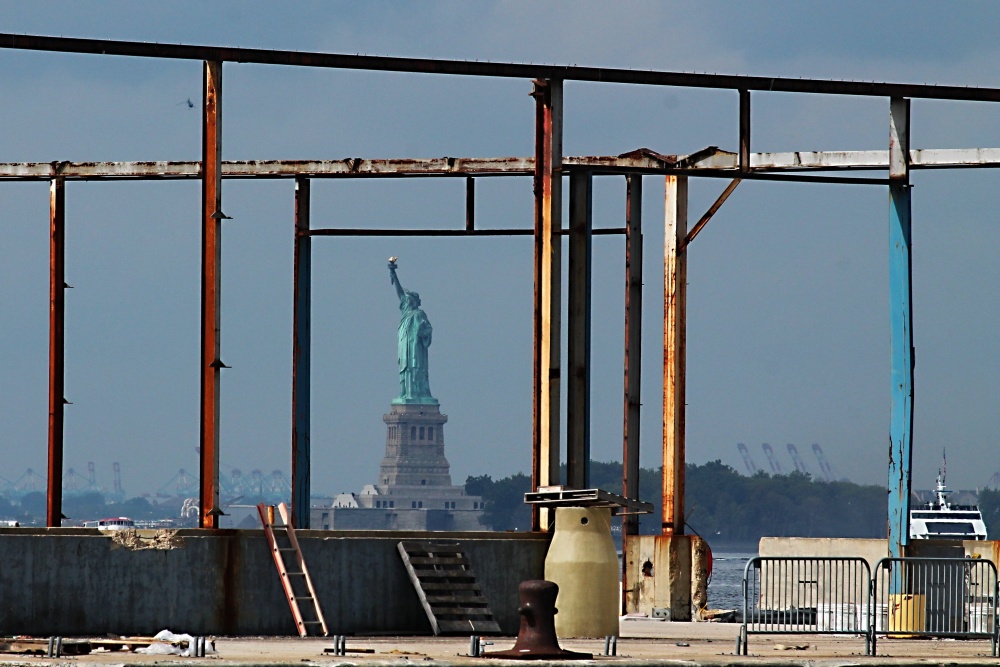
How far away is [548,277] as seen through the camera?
2398cm

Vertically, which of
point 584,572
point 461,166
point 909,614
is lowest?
point 909,614

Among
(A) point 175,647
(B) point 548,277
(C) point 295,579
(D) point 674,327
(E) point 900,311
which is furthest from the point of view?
(D) point 674,327

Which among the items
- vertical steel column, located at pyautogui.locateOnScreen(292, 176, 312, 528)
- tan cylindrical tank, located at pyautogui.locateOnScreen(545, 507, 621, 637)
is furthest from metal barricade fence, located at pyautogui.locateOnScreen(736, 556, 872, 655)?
vertical steel column, located at pyautogui.locateOnScreen(292, 176, 312, 528)

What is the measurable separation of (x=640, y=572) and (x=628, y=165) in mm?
6966

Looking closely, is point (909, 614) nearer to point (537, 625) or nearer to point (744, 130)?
point (744, 130)

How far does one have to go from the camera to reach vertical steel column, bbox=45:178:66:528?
2625cm

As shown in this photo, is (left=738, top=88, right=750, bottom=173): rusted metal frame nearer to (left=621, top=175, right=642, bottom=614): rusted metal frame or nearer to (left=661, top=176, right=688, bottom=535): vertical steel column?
(left=621, top=175, right=642, bottom=614): rusted metal frame

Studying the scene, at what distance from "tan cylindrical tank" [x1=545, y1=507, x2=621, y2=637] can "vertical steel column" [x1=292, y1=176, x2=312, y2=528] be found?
414 inches

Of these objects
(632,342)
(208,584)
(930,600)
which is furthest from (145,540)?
(632,342)

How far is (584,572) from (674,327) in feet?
36.8

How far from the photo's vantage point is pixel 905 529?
25.4 metres

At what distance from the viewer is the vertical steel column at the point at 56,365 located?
26.2 metres

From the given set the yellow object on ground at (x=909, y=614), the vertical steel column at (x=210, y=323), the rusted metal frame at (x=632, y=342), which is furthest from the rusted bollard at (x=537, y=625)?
the rusted metal frame at (x=632, y=342)

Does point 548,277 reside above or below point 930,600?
above
